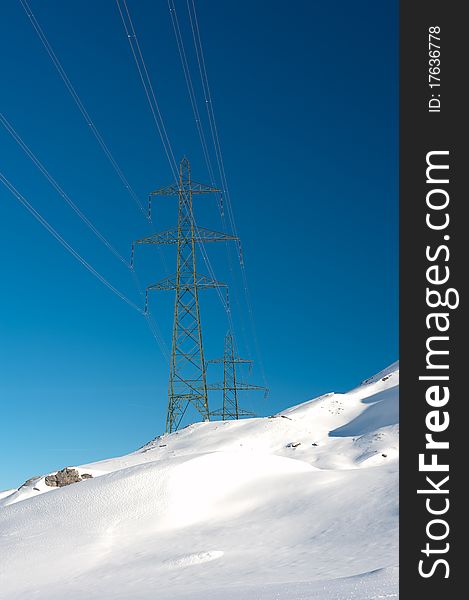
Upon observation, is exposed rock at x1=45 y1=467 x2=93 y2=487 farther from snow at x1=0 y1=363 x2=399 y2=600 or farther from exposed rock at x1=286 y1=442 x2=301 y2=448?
snow at x1=0 y1=363 x2=399 y2=600

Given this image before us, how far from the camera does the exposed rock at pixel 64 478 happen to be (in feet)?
111

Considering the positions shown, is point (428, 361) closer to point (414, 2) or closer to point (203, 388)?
point (414, 2)

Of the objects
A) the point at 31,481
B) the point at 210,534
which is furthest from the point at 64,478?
the point at 210,534

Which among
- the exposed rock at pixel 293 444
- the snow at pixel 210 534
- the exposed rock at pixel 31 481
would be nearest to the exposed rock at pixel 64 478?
the exposed rock at pixel 31 481

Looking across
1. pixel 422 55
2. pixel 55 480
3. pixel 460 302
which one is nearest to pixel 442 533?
pixel 460 302

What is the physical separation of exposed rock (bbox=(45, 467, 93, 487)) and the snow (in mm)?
11095

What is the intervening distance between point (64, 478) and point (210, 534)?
18.0 meters

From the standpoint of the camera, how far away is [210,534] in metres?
18.4

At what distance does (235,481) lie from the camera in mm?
22250

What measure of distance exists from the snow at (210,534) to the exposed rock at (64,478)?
36.4ft

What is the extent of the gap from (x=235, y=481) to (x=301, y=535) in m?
5.39

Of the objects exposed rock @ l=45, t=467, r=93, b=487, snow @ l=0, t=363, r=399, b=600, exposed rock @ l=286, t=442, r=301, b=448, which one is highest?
exposed rock @ l=286, t=442, r=301, b=448

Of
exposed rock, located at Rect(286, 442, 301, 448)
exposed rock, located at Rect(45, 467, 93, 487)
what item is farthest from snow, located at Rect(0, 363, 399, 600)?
exposed rock, located at Rect(45, 467, 93, 487)

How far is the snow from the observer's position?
520 inches
